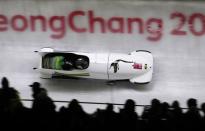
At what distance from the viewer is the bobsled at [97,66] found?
727 centimetres

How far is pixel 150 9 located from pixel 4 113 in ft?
12.4

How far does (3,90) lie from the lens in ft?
17.0

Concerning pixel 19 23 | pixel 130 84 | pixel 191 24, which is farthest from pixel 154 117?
pixel 19 23

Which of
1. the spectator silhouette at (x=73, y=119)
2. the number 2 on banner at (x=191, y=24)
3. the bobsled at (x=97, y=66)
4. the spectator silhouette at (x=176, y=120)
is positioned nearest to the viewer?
the spectator silhouette at (x=73, y=119)

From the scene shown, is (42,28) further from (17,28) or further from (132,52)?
(132,52)

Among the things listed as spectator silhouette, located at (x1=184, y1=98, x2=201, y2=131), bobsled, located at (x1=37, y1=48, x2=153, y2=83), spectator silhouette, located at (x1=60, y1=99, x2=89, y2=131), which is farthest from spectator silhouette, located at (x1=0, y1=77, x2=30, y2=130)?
bobsled, located at (x1=37, y1=48, x2=153, y2=83)

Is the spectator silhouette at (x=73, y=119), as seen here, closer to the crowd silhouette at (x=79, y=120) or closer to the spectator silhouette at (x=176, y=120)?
the crowd silhouette at (x=79, y=120)

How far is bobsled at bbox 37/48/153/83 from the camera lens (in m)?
7.27

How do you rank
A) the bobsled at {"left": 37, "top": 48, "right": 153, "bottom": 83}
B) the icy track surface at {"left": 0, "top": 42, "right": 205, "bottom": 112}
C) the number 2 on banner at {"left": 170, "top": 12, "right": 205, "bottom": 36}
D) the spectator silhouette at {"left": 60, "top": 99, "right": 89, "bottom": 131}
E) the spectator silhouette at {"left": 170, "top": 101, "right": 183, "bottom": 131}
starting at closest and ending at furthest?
1. the spectator silhouette at {"left": 60, "top": 99, "right": 89, "bottom": 131}
2. the spectator silhouette at {"left": 170, "top": 101, "right": 183, "bottom": 131}
3. the bobsled at {"left": 37, "top": 48, "right": 153, "bottom": 83}
4. the icy track surface at {"left": 0, "top": 42, "right": 205, "bottom": 112}
5. the number 2 on banner at {"left": 170, "top": 12, "right": 205, "bottom": 36}

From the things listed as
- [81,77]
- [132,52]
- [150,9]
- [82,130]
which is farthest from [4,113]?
[150,9]

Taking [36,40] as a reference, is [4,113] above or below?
below

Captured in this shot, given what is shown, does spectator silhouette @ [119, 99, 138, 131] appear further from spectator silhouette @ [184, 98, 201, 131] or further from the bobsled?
the bobsled

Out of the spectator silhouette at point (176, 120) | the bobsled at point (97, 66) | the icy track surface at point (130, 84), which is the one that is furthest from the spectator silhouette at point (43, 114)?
the icy track surface at point (130, 84)

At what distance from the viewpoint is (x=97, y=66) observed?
7285 mm
